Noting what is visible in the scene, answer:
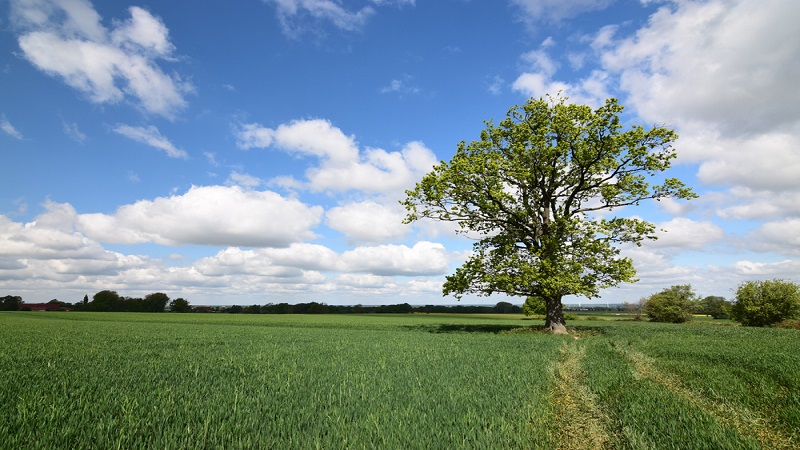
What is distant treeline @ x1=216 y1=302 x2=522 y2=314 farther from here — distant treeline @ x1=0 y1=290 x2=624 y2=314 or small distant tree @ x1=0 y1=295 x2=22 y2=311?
small distant tree @ x1=0 y1=295 x2=22 y2=311

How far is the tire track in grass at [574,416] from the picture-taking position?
254 inches

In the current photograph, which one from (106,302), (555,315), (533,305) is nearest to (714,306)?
(533,305)

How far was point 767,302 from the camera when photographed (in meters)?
49.8

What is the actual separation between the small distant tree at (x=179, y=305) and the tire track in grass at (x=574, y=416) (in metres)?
108

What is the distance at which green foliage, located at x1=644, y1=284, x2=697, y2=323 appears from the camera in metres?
70.1

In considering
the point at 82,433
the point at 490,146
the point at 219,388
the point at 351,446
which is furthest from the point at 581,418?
the point at 490,146

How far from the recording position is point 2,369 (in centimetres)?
1032

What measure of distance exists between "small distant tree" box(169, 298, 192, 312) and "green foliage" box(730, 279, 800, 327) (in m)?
111

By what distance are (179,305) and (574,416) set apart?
11095cm

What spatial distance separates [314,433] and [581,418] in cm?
517

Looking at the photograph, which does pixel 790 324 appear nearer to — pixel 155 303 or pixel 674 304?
pixel 674 304

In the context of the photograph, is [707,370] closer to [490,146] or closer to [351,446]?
[351,446]

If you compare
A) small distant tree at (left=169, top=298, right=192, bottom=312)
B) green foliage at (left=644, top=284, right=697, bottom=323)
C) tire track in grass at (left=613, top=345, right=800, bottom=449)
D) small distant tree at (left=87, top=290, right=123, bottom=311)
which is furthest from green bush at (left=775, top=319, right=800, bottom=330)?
small distant tree at (left=87, top=290, right=123, bottom=311)

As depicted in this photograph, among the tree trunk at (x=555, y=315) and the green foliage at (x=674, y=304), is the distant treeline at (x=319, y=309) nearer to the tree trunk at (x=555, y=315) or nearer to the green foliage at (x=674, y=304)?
the green foliage at (x=674, y=304)
